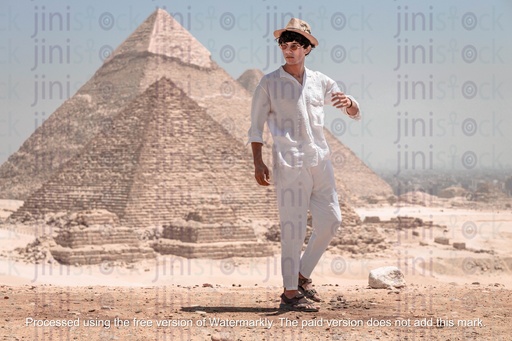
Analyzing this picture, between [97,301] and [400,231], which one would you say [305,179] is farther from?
[400,231]

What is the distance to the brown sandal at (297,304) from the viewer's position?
5926mm

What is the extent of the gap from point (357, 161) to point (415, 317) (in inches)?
3742

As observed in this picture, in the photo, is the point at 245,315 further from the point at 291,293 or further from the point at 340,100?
the point at 340,100

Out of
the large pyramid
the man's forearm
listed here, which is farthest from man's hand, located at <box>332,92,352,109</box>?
the large pyramid

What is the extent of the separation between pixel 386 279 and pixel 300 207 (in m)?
2.25

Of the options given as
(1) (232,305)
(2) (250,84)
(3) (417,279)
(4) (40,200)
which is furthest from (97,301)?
(2) (250,84)

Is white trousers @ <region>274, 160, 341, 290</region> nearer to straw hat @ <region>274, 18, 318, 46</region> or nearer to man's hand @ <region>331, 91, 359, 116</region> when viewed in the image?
man's hand @ <region>331, 91, 359, 116</region>

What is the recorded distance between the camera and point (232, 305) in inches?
245

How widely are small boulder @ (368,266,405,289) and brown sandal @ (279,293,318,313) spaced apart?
1990 millimetres

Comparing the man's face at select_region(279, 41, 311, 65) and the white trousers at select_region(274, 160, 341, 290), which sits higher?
the man's face at select_region(279, 41, 311, 65)

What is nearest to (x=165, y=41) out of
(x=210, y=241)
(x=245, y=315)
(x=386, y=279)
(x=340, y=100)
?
(x=210, y=241)

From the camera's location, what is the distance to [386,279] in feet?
26.1

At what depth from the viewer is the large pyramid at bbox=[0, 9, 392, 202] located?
251 ft

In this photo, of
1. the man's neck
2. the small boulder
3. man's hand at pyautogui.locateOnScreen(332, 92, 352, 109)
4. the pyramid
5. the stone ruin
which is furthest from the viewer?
the pyramid
